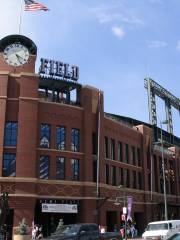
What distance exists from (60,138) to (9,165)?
727 cm

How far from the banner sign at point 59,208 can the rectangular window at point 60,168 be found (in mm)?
3287

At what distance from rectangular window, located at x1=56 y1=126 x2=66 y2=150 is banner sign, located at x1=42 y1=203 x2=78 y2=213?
22.5 feet

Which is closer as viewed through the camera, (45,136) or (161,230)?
(161,230)

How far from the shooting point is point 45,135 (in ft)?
170

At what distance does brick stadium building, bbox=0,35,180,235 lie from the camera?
48.8m

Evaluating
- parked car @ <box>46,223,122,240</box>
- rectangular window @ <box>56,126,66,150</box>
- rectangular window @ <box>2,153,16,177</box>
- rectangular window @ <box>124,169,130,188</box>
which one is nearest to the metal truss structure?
rectangular window @ <box>124,169,130,188</box>

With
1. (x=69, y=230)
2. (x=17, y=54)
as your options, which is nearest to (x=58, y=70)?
(x=17, y=54)

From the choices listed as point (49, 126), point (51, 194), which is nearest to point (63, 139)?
point (49, 126)

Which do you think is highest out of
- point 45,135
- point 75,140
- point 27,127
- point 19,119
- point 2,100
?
point 2,100

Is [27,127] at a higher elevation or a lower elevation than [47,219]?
higher

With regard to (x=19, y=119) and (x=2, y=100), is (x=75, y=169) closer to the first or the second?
(x=19, y=119)

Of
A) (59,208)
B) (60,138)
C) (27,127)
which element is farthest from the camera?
(60,138)

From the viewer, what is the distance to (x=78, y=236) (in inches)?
974

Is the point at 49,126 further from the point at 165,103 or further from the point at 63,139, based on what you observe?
the point at 165,103
